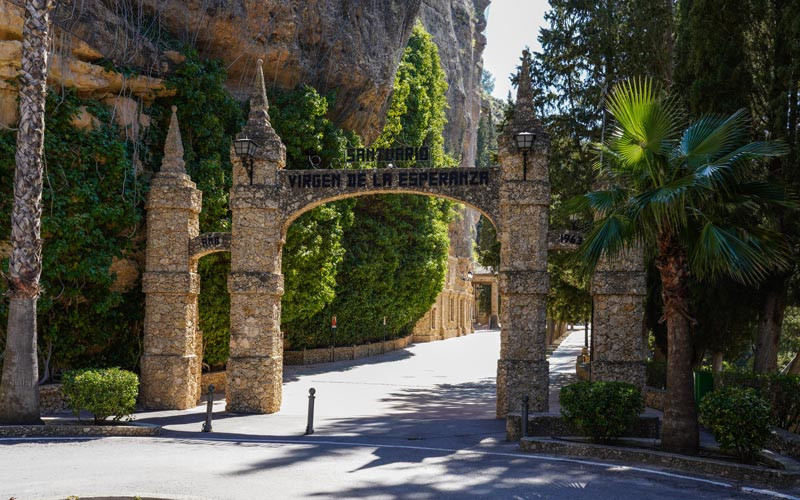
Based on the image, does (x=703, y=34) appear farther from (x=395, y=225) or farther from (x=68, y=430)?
(x=395, y=225)

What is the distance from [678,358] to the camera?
37.0 ft

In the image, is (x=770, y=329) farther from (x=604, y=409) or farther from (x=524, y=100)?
(x=524, y=100)

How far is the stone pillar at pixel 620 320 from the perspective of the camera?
15203 millimetres

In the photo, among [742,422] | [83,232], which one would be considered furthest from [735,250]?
[83,232]

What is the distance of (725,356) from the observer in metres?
25.2

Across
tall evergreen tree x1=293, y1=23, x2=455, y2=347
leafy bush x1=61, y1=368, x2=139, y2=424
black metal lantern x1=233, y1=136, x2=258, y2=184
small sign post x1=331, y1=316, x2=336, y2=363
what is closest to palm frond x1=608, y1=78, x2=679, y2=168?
black metal lantern x1=233, y1=136, x2=258, y2=184

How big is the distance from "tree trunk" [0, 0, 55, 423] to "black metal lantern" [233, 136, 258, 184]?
418 centimetres

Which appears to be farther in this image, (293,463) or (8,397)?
(8,397)

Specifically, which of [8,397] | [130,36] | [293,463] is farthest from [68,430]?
[130,36]

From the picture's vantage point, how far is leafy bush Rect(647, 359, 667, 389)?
19.1 m

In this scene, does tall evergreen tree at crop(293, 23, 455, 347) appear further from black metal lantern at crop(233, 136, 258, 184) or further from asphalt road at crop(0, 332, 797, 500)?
asphalt road at crop(0, 332, 797, 500)

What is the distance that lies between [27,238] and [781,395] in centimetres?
1484

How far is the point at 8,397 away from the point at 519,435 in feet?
32.5

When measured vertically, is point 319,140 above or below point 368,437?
above
